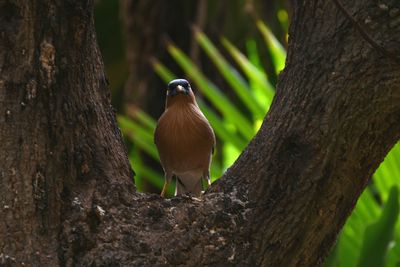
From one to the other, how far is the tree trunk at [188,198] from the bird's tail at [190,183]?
144cm

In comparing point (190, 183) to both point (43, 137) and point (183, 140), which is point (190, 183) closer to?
point (183, 140)

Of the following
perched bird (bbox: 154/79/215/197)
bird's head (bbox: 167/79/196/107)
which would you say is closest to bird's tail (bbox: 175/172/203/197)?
perched bird (bbox: 154/79/215/197)

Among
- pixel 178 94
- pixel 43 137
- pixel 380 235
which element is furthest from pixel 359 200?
pixel 43 137

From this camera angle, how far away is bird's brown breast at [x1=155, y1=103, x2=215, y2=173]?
12.0 feet

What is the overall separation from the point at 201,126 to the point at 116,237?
1.47m

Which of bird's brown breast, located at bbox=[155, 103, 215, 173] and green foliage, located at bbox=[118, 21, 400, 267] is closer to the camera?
green foliage, located at bbox=[118, 21, 400, 267]

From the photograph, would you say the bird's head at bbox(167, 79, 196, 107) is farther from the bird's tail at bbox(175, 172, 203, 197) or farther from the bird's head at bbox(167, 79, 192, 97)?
the bird's tail at bbox(175, 172, 203, 197)

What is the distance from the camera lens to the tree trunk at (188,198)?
2324mm

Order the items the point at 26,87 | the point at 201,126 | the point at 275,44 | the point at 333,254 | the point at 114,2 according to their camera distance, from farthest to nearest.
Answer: the point at 114,2, the point at 275,44, the point at 201,126, the point at 333,254, the point at 26,87

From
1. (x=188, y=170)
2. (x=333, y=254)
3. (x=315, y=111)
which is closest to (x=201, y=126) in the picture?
(x=188, y=170)

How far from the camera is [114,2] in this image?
943 cm

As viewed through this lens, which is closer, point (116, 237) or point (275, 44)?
point (116, 237)

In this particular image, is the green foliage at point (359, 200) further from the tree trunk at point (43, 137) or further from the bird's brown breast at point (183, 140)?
the tree trunk at point (43, 137)

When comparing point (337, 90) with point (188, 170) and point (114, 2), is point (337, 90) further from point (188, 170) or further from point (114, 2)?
point (114, 2)
